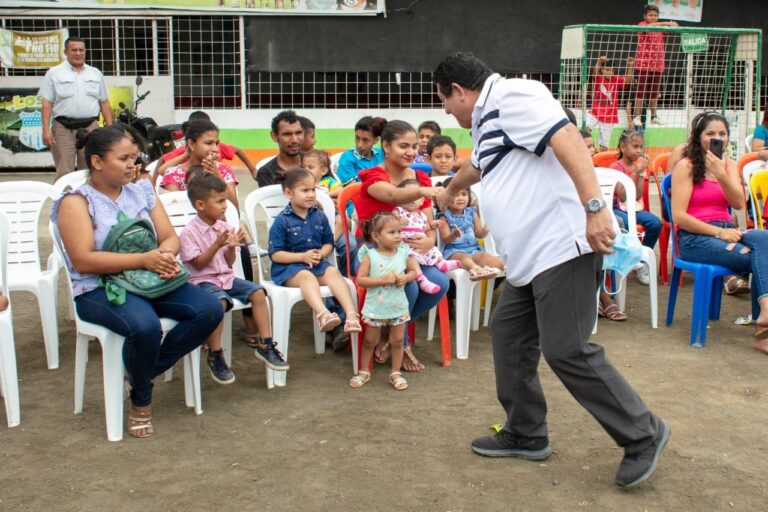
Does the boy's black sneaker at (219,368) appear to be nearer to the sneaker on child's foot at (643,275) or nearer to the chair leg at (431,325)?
the chair leg at (431,325)

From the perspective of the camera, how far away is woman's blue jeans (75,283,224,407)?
4133mm

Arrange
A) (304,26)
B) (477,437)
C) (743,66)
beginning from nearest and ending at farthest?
→ (477,437) < (743,66) < (304,26)

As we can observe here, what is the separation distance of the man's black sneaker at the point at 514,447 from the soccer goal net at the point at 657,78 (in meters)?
5.80

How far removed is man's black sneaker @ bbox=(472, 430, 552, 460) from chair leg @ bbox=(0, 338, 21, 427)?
2.16 m

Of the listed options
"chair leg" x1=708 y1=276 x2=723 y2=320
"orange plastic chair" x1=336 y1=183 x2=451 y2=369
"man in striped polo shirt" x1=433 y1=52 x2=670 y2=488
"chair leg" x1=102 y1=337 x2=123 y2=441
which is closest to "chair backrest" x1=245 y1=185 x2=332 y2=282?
"orange plastic chair" x1=336 y1=183 x2=451 y2=369

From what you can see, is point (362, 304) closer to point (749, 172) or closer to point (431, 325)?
point (431, 325)

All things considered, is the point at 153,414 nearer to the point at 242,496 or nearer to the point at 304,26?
the point at 242,496

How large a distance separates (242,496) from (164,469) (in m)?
0.46

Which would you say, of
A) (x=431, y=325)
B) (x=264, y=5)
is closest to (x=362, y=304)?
(x=431, y=325)

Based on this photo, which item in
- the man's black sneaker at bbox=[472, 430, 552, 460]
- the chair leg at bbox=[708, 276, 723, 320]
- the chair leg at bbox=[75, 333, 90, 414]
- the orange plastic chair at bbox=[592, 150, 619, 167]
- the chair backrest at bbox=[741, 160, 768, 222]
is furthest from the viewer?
the orange plastic chair at bbox=[592, 150, 619, 167]

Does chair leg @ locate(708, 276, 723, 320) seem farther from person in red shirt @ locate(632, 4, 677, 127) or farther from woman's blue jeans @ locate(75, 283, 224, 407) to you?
person in red shirt @ locate(632, 4, 677, 127)

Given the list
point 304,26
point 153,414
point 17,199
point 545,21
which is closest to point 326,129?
point 304,26

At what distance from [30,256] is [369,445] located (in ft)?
8.50

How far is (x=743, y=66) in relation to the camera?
10.8 m
